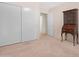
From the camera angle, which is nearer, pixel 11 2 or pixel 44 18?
pixel 11 2

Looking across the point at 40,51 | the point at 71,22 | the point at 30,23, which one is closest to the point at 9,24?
the point at 30,23

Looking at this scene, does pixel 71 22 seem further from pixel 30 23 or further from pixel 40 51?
pixel 40 51

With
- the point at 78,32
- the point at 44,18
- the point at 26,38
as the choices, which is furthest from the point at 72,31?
the point at 44,18

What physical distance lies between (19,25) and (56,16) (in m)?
2.57

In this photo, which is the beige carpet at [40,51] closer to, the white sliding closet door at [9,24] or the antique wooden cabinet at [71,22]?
the white sliding closet door at [9,24]

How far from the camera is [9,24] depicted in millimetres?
3988

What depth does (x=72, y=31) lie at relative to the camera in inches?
161

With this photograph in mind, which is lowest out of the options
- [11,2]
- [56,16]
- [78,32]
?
[78,32]

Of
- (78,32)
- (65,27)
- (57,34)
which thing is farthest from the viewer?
(57,34)

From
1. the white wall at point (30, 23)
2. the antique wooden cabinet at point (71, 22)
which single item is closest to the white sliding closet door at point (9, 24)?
the white wall at point (30, 23)

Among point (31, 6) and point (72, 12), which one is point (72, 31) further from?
point (31, 6)

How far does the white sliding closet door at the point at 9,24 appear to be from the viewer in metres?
3.76

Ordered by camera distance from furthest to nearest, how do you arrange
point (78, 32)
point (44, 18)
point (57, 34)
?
1. point (44, 18)
2. point (57, 34)
3. point (78, 32)

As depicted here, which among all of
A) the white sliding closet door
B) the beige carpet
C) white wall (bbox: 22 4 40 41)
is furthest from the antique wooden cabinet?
the white sliding closet door
